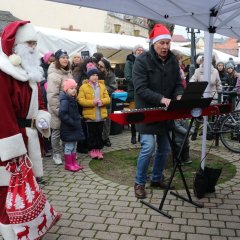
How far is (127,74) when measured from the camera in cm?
835

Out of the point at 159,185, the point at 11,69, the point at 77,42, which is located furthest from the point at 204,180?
the point at 77,42

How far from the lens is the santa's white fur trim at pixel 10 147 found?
2.87m

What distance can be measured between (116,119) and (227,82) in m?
8.20

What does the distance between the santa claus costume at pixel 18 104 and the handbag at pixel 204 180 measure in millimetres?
2106

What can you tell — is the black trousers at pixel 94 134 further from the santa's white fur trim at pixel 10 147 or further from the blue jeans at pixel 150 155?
the santa's white fur trim at pixel 10 147

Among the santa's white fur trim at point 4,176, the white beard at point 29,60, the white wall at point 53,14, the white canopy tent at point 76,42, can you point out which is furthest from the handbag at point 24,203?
the white wall at point 53,14

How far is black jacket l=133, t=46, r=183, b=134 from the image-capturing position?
162 inches

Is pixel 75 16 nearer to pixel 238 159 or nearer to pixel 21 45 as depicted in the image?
pixel 238 159

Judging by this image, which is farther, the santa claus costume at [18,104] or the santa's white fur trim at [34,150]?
the santa's white fur trim at [34,150]

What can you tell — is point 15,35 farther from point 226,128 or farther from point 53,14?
point 53,14

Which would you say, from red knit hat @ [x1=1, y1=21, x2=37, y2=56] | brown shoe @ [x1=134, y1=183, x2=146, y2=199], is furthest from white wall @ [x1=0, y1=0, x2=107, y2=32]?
red knit hat @ [x1=1, y1=21, x2=37, y2=56]

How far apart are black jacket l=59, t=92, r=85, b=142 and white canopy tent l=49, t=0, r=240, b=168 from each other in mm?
1747

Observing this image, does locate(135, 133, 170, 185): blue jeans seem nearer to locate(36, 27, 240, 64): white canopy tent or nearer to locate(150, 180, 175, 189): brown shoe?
locate(150, 180, 175, 189): brown shoe

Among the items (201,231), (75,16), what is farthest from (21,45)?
(75,16)
